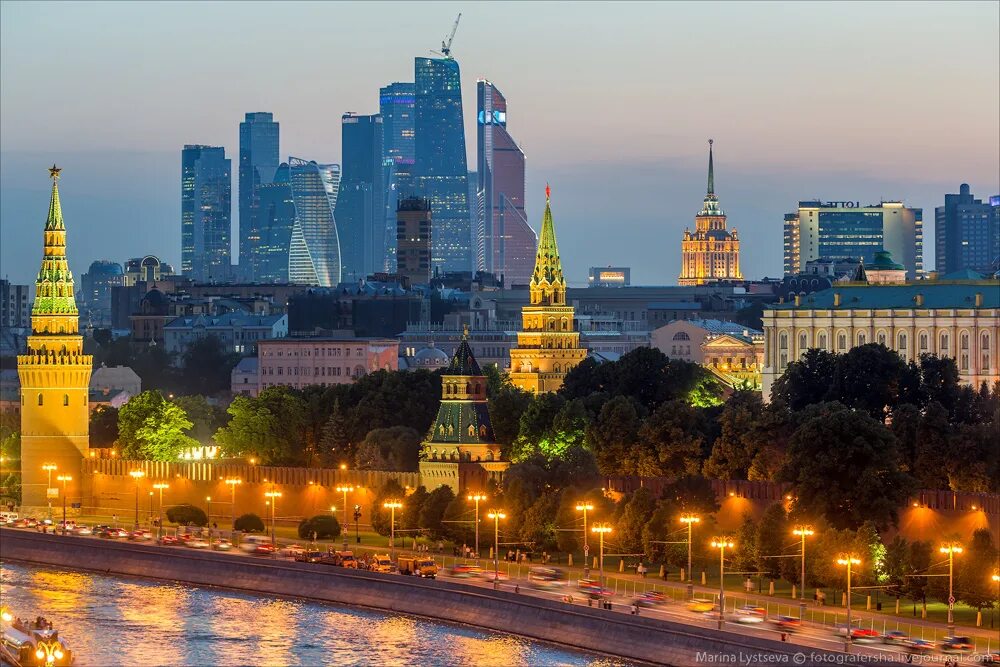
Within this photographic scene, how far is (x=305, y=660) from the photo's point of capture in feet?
362

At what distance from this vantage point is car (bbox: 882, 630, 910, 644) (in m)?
101

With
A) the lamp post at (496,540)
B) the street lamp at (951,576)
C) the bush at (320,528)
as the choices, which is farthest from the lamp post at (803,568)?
the bush at (320,528)

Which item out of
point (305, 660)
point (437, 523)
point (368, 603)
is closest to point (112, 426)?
point (437, 523)

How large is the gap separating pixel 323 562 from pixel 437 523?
29.4 ft

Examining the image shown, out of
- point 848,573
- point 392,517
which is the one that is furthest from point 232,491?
point 848,573

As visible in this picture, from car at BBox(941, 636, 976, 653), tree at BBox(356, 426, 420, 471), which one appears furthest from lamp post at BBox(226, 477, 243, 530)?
car at BBox(941, 636, 976, 653)

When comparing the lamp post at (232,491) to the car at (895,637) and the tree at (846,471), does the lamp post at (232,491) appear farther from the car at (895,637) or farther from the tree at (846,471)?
the car at (895,637)

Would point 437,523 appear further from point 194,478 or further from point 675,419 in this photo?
point 194,478

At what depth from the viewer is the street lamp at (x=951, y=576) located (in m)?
108

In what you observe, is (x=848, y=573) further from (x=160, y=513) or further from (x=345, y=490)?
(x=160, y=513)

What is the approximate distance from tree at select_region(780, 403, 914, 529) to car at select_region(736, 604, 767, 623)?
12.5m

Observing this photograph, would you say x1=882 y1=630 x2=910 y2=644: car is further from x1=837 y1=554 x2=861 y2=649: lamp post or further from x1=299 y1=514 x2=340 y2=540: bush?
x1=299 y1=514 x2=340 y2=540: bush

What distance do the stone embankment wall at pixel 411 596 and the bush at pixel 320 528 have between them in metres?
9.00

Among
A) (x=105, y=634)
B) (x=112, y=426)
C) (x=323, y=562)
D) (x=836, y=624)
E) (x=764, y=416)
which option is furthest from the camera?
(x=112, y=426)
